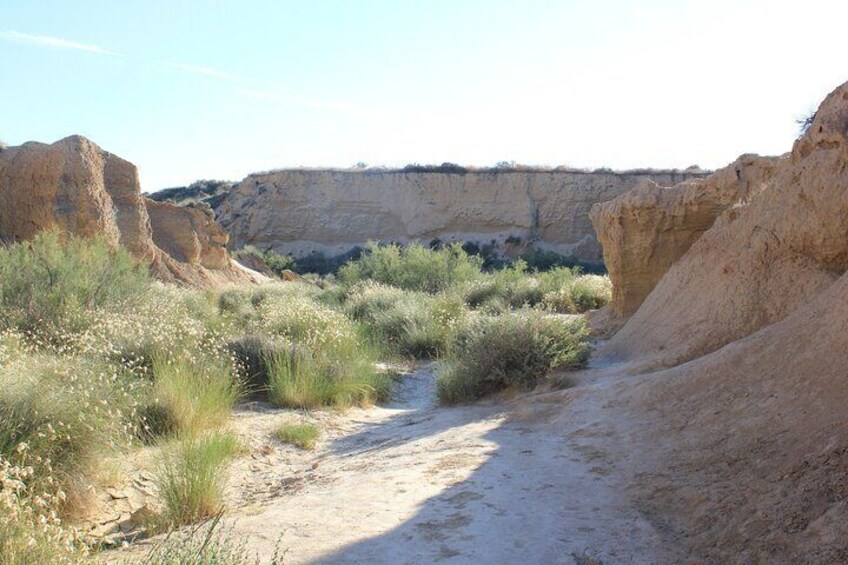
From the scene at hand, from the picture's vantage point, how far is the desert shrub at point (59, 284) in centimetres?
912

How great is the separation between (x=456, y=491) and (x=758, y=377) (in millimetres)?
2411

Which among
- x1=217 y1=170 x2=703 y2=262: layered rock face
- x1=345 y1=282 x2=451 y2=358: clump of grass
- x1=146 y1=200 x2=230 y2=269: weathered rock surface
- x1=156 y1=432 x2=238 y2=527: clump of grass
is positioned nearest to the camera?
x1=156 y1=432 x2=238 y2=527: clump of grass

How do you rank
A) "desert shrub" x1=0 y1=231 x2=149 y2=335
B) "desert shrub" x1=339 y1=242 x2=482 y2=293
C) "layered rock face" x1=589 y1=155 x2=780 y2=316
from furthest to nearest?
"desert shrub" x1=339 y1=242 x2=482 y2=293 → "layered rock face" x1=589 y1=155 x2=780 y2=316 → "desert shrub" x1=0 y1=231 x2=149 y2=335

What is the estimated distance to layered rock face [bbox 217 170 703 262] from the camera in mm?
43000

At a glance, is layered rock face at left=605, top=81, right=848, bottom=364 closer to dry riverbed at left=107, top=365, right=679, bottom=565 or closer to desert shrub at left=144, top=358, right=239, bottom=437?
dry riverbed at left=107, top=365, right=679, bottom=565

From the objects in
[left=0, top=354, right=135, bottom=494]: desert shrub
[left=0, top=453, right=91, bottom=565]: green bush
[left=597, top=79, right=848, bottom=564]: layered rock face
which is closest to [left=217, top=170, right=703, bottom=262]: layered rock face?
[left=597, top=79, right=848, bottom=564]: layered rock face

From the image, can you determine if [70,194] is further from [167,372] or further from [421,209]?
[421,209]

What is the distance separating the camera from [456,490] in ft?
16.9

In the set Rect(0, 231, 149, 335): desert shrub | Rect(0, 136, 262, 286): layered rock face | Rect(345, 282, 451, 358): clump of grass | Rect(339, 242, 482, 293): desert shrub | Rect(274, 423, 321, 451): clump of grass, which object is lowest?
Rect(274, 423, 321, 451): clump of grass

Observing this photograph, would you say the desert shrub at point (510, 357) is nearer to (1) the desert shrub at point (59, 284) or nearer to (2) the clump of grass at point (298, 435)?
(2) the clump of grass at point (298, 435)

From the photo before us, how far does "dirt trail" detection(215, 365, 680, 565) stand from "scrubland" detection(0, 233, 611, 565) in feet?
1.23

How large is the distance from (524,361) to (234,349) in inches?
147

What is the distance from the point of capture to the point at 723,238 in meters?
9.06

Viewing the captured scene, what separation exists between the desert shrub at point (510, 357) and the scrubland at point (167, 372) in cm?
2
